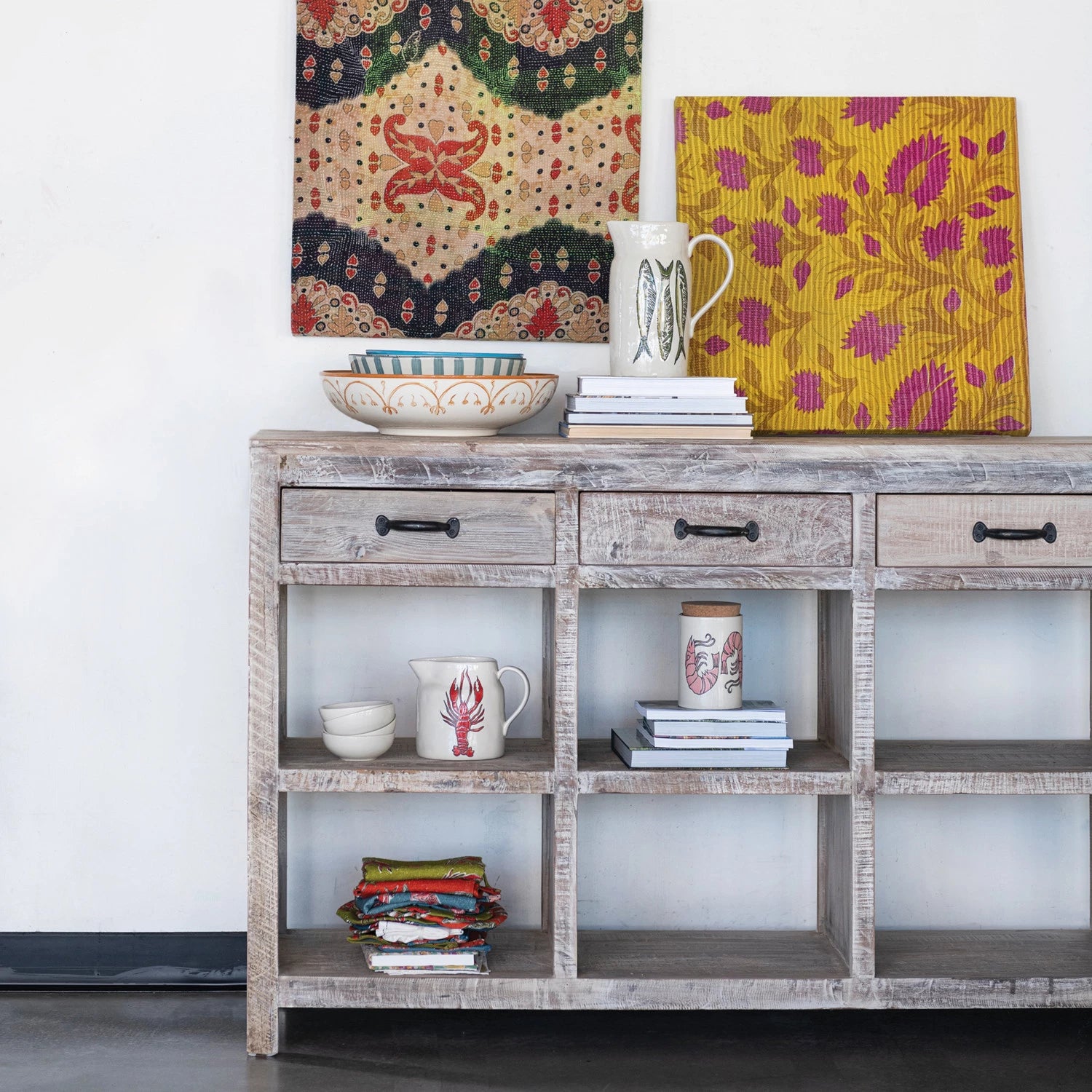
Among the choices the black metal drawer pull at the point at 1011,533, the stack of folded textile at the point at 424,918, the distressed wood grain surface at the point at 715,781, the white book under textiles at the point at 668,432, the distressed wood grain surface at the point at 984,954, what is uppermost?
the white book under textiles at the point at 668,432

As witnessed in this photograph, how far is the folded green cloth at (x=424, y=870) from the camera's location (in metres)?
2.21

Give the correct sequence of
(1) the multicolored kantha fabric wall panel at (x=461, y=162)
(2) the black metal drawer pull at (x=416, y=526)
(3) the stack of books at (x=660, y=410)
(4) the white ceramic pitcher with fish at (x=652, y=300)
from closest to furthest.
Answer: (2) the black metal drawer pull at (x=416, y=526)
(3) the stack of books at (x=660, y=410)
(4) the white ceramic pitcher with fish at (x=652, y=300)
(1) the multicolored kantha fabric wall panel at (x=461, y=162)

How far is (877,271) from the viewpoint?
2.46 meters

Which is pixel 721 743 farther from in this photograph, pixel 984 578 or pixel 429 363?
pixel 429 363

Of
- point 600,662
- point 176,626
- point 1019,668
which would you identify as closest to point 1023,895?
point 1019,668

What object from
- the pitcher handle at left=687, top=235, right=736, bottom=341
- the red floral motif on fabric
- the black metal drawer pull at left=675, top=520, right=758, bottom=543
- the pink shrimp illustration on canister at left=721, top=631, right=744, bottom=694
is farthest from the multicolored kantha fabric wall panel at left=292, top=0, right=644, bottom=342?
the pink shrimp illustration on canister at left=721, top=631, right=744, bottom=694

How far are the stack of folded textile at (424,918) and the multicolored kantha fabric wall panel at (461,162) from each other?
103 cm

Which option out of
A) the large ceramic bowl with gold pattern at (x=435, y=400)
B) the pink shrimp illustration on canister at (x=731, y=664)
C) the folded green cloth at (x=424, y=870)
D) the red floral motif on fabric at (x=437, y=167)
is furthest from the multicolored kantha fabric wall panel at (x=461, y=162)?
the folded green cloth at (x=424, y=870)

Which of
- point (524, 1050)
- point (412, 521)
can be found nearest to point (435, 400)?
point (412, 521)

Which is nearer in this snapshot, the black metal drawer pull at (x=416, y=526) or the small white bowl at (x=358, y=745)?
the black metal drawer pull at (x=416, y=526)

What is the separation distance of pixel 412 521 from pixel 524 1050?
3.09 feet

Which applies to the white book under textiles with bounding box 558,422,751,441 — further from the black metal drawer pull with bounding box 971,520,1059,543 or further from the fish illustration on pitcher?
the black metal drawer pull with bounding box 971,520,1059,543

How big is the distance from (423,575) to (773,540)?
0.58m

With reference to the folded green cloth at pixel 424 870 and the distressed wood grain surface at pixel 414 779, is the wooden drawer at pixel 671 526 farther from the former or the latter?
the folded green cloth at pixel 424 870
